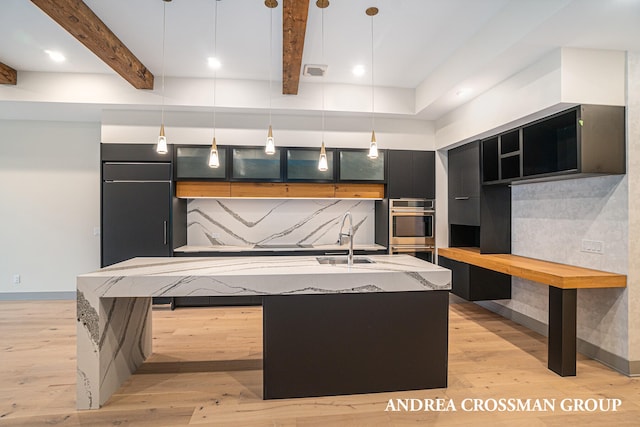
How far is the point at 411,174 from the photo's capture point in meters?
4.66

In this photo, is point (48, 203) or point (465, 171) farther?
point (48, 203)

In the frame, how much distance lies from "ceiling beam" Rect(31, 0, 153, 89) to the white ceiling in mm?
91

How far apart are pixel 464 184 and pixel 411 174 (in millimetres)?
741

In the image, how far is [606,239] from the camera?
2.72m

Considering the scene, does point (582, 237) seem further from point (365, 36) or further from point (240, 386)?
point (240, 386)

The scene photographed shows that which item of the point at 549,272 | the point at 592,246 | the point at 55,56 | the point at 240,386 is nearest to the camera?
the point at 240,386

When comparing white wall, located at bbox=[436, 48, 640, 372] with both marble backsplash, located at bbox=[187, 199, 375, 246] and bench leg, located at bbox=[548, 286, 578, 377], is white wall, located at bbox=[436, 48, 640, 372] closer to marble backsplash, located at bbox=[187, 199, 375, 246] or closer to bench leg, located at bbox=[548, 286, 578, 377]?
bench leg, located at bbox=[548, 286, 578, 377]

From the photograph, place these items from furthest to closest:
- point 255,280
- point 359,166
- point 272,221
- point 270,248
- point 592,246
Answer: point 272,221 < point 359,166 < point 270,248 < point 592,246 < point 255,280

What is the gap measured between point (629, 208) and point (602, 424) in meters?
1.64

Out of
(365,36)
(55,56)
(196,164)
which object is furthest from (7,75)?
(365,36)

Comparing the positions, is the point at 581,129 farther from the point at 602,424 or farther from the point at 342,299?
the point at 342,299

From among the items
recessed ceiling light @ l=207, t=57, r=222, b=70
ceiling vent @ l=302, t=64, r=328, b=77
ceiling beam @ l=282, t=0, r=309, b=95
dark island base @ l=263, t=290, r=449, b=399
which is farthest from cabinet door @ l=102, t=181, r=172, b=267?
dark island base @ l=263, t=290, r=449, b=399

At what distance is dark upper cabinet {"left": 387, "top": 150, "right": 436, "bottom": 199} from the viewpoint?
4.61 metres

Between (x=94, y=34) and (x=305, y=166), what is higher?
(x=94, y=34)
